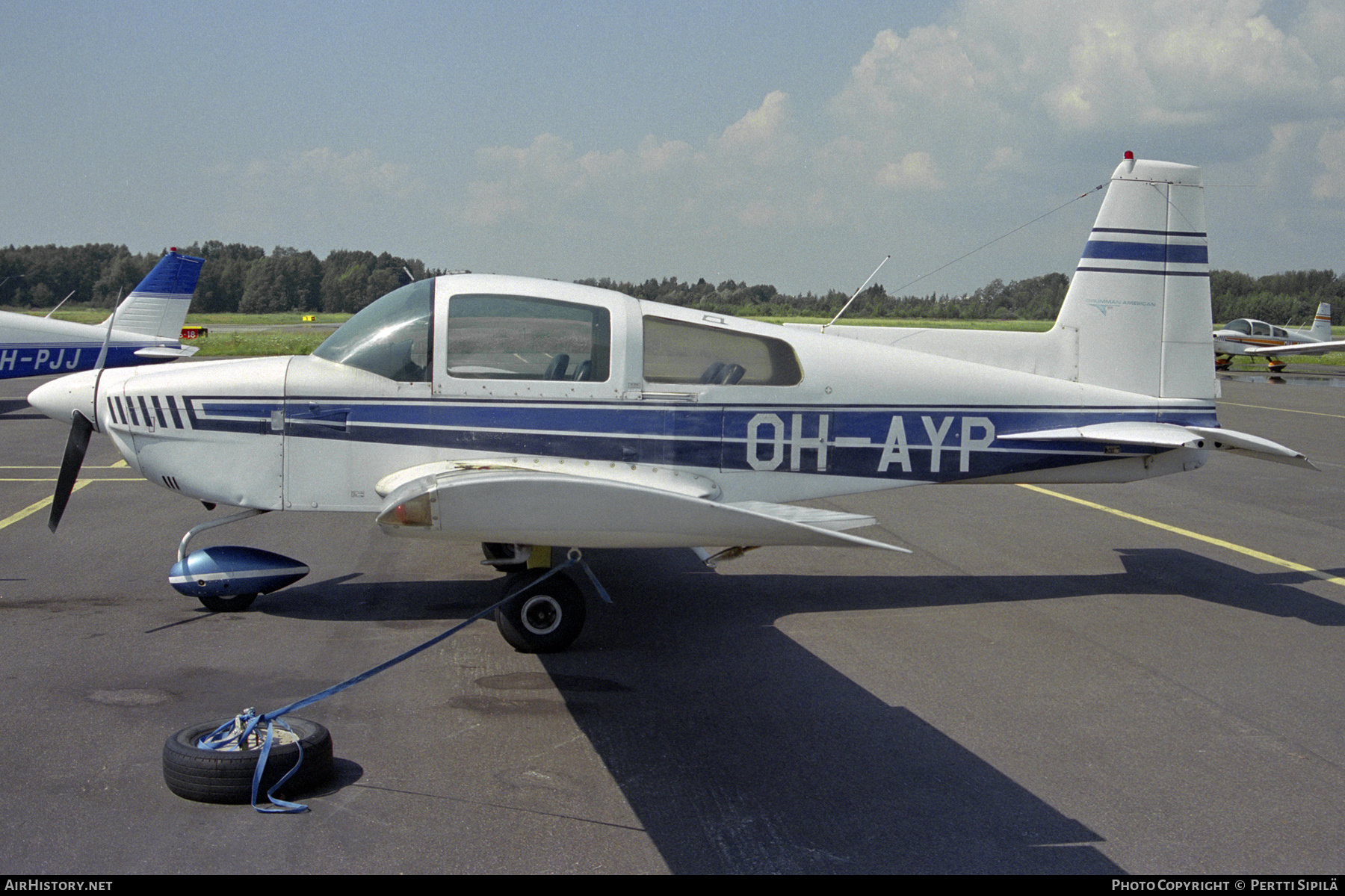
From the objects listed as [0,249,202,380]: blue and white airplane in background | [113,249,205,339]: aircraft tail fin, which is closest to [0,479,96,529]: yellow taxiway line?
[0,249,202,380]: blue and white airplane in background

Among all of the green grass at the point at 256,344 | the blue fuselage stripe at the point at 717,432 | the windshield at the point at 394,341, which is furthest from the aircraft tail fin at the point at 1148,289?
the green grass at the point at 256,344

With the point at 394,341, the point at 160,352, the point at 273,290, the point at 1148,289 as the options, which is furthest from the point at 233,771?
the point at 273,290

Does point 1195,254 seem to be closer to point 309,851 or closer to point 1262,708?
point 1262,708

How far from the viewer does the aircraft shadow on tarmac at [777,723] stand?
11.4 feet

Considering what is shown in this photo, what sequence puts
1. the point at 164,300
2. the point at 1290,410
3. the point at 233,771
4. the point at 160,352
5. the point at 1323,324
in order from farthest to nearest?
the point at 1323,324 < the point at 1290,410 < the point at 164,300 < the point at 160,352 < the point at 233,771

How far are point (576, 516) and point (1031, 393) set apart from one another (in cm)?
374

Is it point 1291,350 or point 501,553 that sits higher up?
point 1291,350

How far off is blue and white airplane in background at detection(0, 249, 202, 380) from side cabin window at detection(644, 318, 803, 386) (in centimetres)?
1513

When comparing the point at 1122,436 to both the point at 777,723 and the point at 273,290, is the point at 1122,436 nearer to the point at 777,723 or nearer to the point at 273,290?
the point at 777,723

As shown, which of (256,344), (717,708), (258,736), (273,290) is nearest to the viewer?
(258,736)

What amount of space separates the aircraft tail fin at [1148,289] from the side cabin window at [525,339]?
3632mm

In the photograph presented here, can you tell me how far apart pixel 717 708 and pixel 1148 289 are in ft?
16.0

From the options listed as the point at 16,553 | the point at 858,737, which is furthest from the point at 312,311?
the point at 858,737

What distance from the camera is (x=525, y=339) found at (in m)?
5.90
